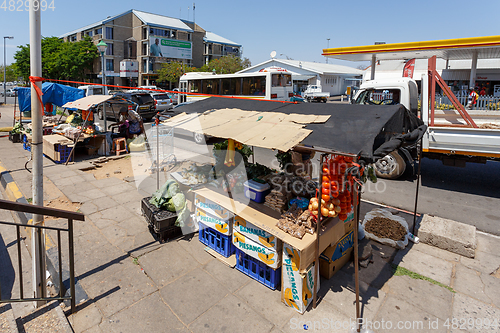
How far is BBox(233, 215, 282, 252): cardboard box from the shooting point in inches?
159

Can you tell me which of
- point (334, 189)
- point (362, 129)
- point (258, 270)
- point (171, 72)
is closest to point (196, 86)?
point (258, 270)

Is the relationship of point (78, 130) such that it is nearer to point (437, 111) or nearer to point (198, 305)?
point (198, 305)

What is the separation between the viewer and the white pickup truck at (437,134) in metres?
7.44

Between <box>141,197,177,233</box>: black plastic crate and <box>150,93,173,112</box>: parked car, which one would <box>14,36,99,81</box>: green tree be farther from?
<box>141,197,177,233</box>: black plastic crate

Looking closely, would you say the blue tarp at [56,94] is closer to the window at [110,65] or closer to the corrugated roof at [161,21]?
the corrugated roof at [161,21]

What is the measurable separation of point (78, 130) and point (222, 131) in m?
9.27

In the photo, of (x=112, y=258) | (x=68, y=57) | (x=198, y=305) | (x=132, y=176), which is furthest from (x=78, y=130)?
(x=68, y=57)

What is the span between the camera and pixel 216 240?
507 cm

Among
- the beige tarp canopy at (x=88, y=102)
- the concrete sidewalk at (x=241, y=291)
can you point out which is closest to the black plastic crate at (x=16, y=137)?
the beige tarp canopy at (x=88, y=102)

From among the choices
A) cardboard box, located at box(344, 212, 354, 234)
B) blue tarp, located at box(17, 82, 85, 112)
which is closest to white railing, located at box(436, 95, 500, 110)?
cardboard box, located at box(344, 212, 354, 234)

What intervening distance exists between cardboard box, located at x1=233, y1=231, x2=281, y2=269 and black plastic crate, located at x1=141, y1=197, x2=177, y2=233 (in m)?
1.43

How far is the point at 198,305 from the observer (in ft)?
12.9

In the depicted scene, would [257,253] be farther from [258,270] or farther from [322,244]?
[322,244]

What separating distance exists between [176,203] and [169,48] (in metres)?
49.9
